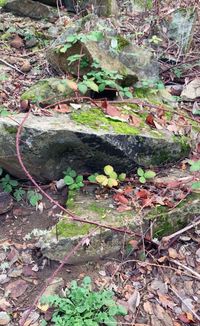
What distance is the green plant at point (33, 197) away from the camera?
11.6ft

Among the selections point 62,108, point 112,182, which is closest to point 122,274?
point 112,182

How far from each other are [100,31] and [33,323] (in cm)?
328

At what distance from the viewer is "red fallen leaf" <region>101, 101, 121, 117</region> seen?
3951 mm

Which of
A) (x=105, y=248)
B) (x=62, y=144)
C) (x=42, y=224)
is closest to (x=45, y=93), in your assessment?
(x=62, y=144)

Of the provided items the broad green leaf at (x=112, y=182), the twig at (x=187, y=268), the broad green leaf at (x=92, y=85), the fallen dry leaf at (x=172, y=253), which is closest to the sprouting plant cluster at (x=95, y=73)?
the broad green leaf at (x=92, y=85)

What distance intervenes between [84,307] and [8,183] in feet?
4.94

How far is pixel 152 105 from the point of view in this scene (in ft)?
14.3

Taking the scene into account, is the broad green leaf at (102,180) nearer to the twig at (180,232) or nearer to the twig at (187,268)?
the twig at (180,232)

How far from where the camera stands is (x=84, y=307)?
8.83 ft

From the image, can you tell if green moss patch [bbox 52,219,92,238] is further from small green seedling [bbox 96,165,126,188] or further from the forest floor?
small green seedling [bbox 96,165,126,188]

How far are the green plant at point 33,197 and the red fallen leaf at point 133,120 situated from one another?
120cm

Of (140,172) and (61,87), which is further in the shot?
(61,87)

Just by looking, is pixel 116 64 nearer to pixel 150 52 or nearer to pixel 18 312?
pixel 150 52

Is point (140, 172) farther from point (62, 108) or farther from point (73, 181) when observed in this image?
point (62, 108)
